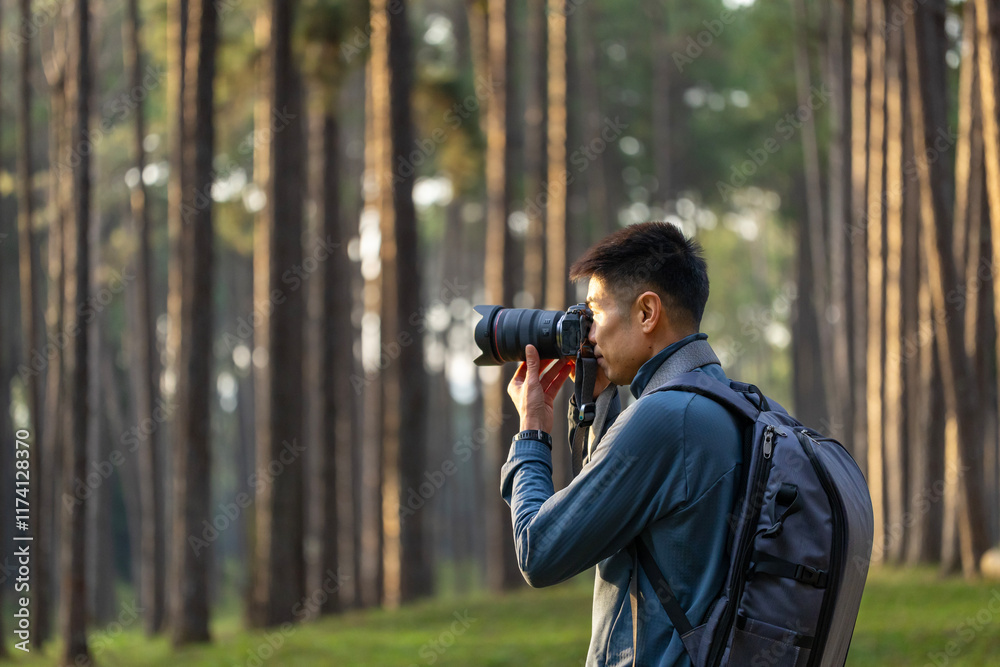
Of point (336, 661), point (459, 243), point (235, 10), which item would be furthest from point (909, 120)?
point (459, 243)

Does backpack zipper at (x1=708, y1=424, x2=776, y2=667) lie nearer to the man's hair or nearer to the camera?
the man's hair

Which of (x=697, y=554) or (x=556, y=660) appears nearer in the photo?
(x=697, y=554)

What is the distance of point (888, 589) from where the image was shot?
38.8 feet

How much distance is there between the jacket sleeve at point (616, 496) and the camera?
2.19 metres

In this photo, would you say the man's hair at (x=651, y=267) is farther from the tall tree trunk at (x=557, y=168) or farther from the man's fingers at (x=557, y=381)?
the tall tree trunk at (x=557, y=168)

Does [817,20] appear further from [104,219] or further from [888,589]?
[104,219]

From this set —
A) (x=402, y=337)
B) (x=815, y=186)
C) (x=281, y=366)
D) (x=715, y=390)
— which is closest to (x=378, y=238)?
(x=402, y=337)

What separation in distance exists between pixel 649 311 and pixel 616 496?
0.48m

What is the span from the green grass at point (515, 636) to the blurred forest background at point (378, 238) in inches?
31.7

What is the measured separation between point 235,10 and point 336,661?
565 inches

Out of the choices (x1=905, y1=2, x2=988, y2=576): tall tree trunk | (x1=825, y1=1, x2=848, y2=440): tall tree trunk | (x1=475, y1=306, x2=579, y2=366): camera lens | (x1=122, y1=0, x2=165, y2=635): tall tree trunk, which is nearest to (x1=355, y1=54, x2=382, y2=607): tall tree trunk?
(x1=122, y1=0, x2=165, y2=635): tall tree trunk

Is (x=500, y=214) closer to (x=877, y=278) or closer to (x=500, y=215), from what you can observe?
(x=500, y=215)

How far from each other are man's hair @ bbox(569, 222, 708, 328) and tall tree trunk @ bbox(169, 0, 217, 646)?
1013 cm

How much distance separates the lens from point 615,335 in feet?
8.21
